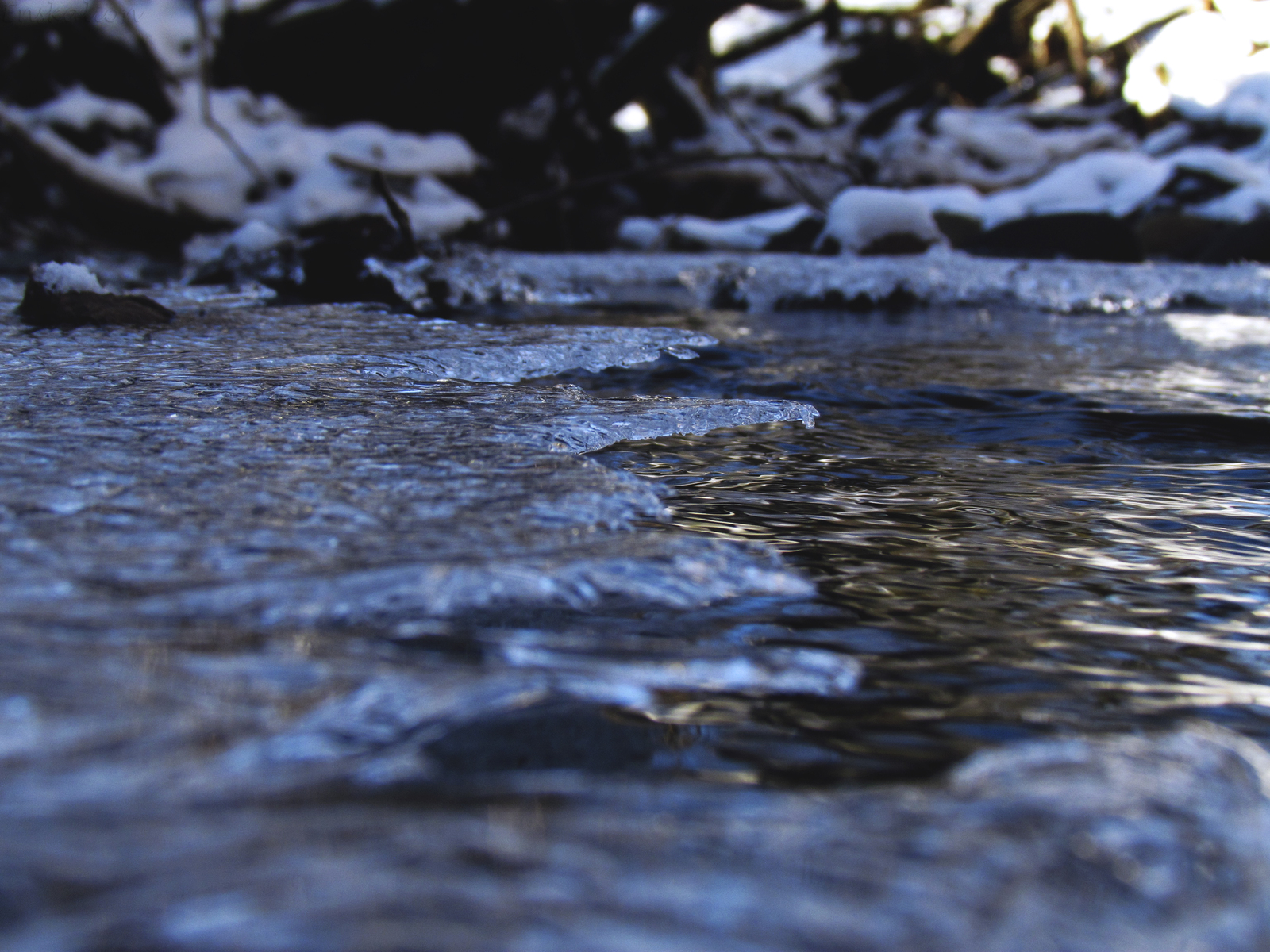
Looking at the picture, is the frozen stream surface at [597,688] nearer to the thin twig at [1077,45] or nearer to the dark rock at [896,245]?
the dark rock at [896,245]

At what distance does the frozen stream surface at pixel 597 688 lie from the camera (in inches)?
20.0

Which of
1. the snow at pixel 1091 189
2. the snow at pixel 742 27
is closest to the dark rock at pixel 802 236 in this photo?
the snow at pixel 1091 189

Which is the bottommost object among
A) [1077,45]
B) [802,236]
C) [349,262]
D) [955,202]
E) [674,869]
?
[674,869]

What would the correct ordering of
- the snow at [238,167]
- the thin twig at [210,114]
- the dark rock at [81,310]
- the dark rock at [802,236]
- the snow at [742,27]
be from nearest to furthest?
the dark rock at [81,310] < the thin twig at [210,114] < the snow at [238,167] < the dark rock at [802,236] < the snow at [742,27]

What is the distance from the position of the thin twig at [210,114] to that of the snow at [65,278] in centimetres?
285

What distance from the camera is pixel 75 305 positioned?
7.95 ft

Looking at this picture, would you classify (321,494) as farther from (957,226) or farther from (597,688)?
(957,226)

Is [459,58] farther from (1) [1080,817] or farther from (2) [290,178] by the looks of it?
(1) [1080,817]

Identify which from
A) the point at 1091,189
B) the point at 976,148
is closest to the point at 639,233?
the point at 1091,189

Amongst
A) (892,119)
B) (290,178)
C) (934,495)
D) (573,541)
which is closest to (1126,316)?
(934,495)

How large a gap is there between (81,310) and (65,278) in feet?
0.52

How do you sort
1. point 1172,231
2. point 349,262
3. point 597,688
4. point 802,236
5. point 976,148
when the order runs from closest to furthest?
point 597,688, point 349,262, point 802,236, point 1172,231, point 976,148

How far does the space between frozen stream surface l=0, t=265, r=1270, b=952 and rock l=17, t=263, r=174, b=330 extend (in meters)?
0.88

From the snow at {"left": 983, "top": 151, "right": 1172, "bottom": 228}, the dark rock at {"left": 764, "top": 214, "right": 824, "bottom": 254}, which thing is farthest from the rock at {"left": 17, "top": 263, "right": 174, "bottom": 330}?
the snow at {"left": 983, "top": 151, "right": 1172, "bottom": 228}
